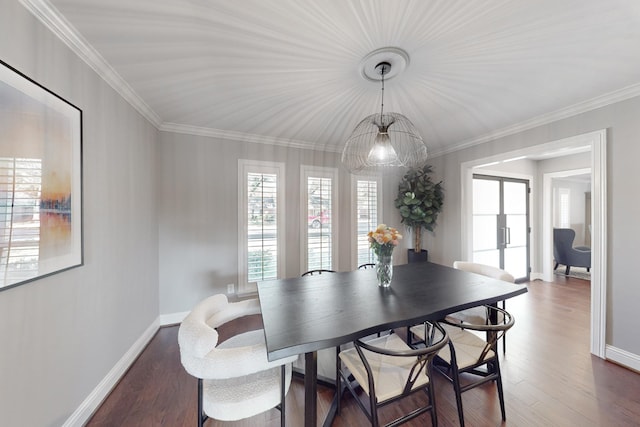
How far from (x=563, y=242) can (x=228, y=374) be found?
23.5 ft

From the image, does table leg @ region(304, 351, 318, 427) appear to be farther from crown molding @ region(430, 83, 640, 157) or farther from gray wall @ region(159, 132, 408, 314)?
crown molding @ region(430, 83, 640, 157)

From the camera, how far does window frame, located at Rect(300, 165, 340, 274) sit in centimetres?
366

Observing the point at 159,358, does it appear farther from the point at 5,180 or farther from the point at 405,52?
the point at 405,52

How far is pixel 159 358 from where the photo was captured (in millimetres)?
2295

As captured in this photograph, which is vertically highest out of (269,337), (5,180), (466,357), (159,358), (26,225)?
(5,180)

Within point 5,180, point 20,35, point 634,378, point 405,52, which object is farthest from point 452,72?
point 634,378

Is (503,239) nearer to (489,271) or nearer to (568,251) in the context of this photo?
(568,251)

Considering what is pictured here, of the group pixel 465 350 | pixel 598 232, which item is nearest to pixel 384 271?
pixel 465 350

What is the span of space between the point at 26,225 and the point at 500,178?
6.12 m

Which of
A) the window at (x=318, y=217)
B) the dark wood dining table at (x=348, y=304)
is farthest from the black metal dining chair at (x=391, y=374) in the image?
the window at (x=318, y=217)

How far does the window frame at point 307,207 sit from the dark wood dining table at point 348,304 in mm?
1374

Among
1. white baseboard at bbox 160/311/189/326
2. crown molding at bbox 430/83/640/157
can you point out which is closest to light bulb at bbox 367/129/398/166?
crown molding at bbox 430/83/640/157

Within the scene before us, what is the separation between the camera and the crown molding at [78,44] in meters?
1.28

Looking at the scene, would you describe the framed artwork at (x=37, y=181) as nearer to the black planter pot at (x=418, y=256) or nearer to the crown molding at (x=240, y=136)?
the crown molding at (x=240, y=136)
